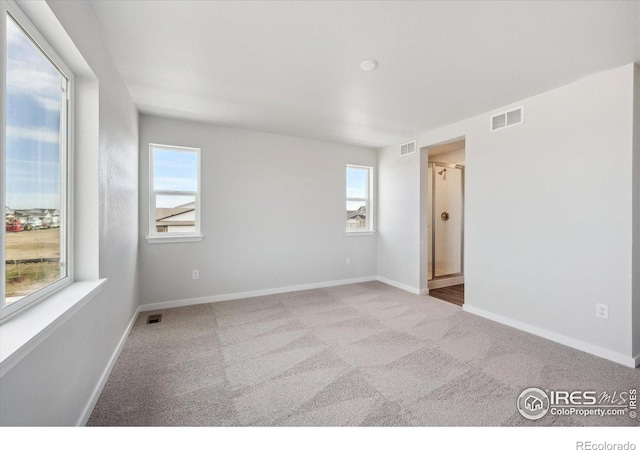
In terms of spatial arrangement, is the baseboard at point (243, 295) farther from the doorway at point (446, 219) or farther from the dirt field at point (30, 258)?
the dirt field at point (30, 258)

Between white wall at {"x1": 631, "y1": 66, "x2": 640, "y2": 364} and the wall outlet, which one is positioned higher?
white wall at {"x1": 631, "y1": 66, "x2": 640, "y2": 364}

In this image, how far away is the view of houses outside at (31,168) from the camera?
1.19 m

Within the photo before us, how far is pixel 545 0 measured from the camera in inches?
63.1

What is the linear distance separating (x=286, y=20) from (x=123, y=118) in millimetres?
1817

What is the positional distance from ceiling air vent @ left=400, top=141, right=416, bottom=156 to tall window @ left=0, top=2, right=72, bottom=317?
4.08 meters

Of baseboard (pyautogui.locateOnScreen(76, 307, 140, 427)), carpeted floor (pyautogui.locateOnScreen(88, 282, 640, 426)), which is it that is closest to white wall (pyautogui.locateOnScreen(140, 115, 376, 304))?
carpeted floor (pyautogui.locateOnScreen(88, 282, 640, 426))

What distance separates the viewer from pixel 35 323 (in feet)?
3.76

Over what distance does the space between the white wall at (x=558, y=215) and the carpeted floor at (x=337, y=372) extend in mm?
279

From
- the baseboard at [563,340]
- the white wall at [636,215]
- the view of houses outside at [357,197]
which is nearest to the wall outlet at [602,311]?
the white wall at [636,215]

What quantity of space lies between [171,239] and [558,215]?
4355mm

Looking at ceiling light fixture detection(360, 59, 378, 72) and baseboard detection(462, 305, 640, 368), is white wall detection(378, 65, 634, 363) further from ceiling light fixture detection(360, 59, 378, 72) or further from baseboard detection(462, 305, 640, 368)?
ceiling light fixture detection(360, 59, 378, 72)

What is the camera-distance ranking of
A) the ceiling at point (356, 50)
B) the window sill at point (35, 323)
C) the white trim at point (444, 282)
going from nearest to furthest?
the window sill at point (35, 323) → the ceiling at point (356, 50) → the white trim at point (444, 282)

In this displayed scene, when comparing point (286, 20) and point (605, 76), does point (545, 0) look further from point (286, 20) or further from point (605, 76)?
point (286, 20)

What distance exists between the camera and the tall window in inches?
46.3
